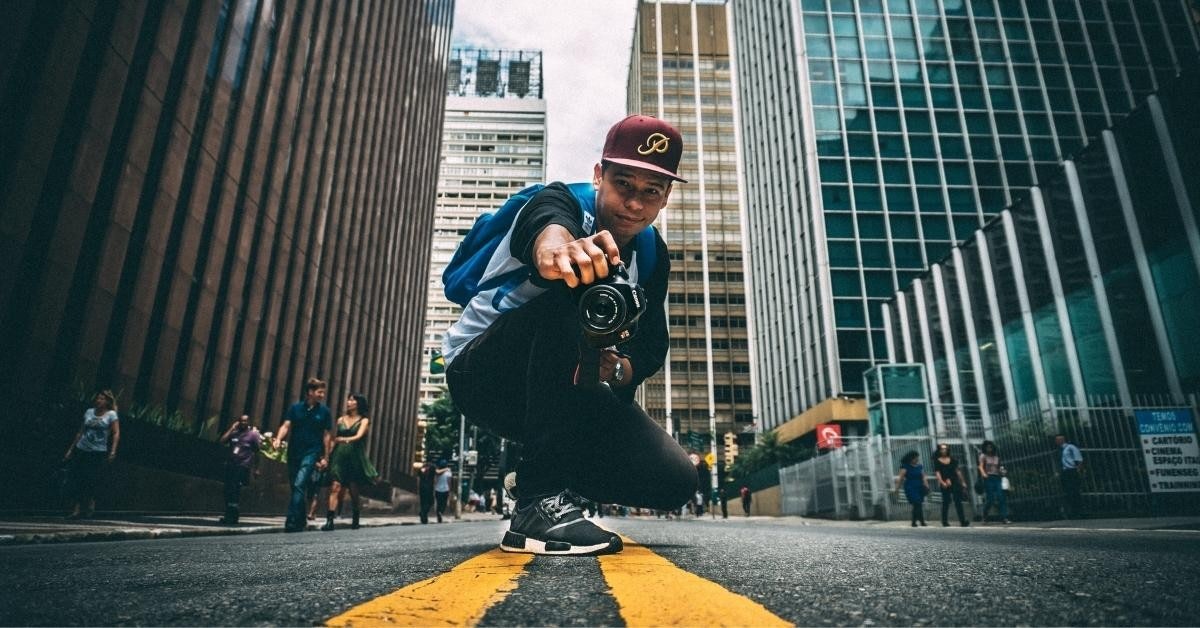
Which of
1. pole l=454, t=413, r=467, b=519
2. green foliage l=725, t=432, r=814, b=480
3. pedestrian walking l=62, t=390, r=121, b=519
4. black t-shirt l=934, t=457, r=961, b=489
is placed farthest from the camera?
green foliage l=725, t=432, r=814, b=480

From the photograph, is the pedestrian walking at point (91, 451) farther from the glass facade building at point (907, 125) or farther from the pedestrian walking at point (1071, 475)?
the glass facade building at point (907, 125)

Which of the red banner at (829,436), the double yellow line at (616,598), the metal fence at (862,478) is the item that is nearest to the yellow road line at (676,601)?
the double yellow line at (616,598)

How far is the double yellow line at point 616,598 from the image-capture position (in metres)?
1.06

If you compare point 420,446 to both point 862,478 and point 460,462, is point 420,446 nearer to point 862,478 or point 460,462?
point 460,462

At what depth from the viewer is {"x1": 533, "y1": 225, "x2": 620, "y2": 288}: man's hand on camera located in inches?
68.0

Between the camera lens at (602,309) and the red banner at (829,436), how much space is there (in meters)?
27.6

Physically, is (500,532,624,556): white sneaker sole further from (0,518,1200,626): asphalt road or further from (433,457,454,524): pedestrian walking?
(433,457,454,524): pedestrian walking

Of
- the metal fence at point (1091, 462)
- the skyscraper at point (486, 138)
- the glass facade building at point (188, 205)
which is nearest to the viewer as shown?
the glass facade building at point (188, 205)

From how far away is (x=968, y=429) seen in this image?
1688 centimetres

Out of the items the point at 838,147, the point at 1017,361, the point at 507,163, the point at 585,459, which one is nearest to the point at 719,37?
the point at 507,163

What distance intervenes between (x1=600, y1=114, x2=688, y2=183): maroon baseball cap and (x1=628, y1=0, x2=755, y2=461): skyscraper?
6960 centimetres

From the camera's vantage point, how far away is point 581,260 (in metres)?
1.72

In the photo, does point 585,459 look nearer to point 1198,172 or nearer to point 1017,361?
point 1198,172

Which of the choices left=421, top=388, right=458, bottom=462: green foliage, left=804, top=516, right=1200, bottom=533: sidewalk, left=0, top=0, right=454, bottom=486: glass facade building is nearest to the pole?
left=421, top=388, right=458, bottom=462: green foliage
